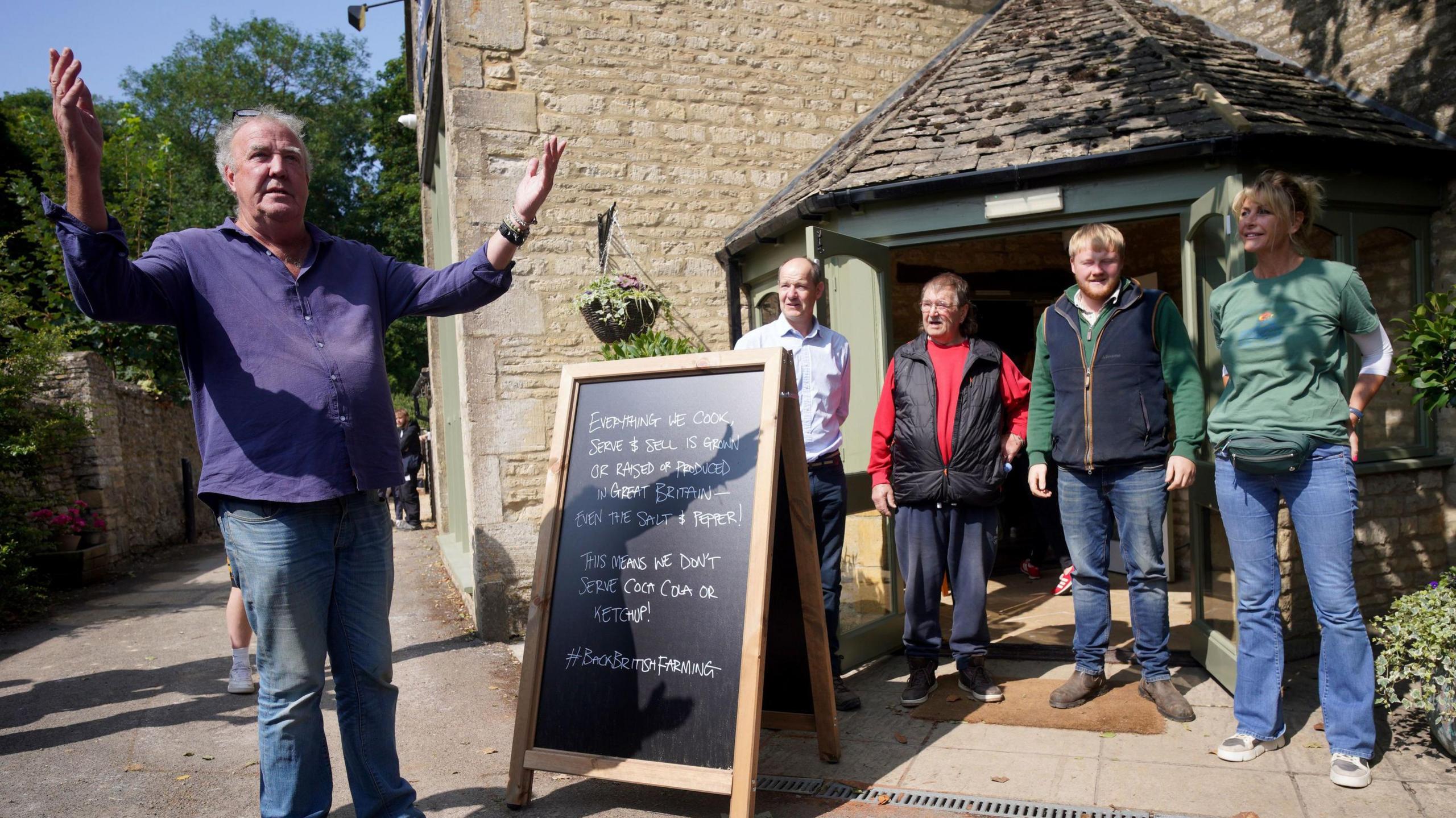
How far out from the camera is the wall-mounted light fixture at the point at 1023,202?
518 centimetres

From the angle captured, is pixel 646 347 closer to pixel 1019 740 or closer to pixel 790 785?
pixel 790 785

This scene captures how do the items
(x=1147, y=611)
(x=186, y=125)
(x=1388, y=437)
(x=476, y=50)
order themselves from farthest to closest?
(x=186, y=125)
(x=476, y=50)
(x=1388, y=437)
(x=1147, y=611)

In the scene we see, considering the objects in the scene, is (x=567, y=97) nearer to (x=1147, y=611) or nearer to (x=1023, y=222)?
(x=1023, y=222)

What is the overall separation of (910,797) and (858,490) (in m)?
1.93

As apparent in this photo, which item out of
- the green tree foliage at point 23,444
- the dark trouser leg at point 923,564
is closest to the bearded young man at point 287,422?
the dark trouser leg at point 923,564

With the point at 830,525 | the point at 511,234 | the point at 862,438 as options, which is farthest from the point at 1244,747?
the point at 511,234

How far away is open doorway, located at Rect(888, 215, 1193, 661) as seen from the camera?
725 centimetres

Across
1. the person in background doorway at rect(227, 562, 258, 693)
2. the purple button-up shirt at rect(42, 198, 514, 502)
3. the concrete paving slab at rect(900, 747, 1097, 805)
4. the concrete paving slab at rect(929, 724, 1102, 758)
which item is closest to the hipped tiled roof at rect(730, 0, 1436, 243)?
the concrete paving slab at rect(929, 724, 1102, 758)

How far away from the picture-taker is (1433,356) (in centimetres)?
351

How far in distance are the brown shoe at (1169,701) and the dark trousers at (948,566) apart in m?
0.72

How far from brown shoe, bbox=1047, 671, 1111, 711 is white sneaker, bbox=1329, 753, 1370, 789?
3.38 feet

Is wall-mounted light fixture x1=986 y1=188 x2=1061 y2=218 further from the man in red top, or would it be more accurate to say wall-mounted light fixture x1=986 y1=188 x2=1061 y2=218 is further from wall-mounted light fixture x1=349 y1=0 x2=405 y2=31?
wall-mounted light fixture x1=349 y1=0 x2=405 y2=31

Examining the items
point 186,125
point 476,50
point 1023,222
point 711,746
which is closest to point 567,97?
point 476,50

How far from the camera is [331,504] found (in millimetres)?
2725
